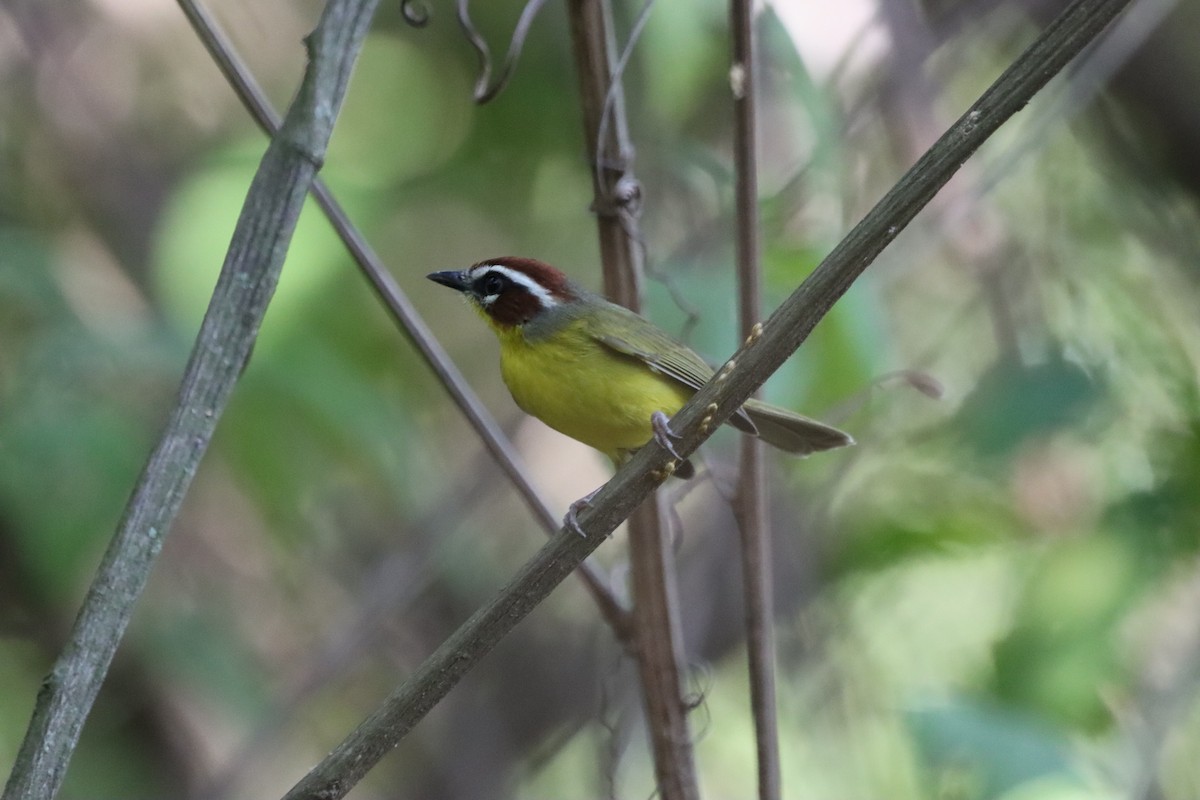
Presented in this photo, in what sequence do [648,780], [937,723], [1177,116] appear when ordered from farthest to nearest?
[648,780]
[1177,116]
[937,723]

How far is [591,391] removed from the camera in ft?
9.04

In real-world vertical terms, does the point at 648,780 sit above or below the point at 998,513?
below

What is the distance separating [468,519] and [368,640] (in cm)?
59

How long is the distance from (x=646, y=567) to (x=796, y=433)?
2.02 ft

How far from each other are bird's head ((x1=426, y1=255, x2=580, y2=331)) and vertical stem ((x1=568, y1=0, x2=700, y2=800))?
1.92 feet

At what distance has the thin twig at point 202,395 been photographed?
4.84ft

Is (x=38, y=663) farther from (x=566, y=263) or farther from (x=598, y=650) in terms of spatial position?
(x=566, y=263)

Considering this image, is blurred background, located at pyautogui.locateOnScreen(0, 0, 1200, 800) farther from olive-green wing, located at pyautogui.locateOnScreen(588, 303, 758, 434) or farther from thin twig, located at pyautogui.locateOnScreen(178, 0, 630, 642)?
thin twig, located at pyautogui.locateOnScreen(178, 0, 630, 642)

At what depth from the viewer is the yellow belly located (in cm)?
274

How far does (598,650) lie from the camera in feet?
14.3

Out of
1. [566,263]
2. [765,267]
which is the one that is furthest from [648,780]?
[765,267]

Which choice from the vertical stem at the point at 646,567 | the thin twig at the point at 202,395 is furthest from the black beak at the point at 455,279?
the thin twig at the point at 202,395

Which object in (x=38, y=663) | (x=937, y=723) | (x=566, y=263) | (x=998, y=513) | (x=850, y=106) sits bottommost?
(x=937, y=723)

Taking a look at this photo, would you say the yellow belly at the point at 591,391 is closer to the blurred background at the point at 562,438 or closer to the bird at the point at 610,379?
the bird at the point at 610,379
